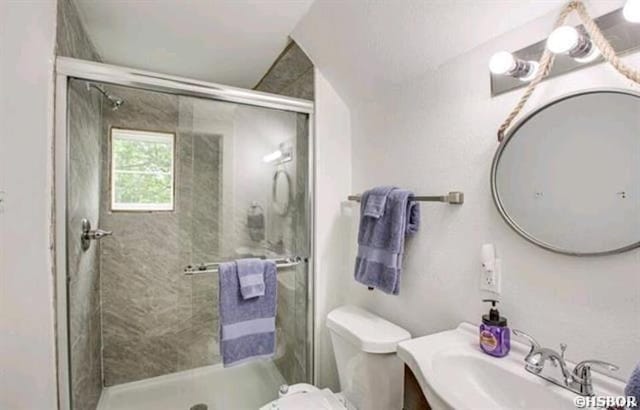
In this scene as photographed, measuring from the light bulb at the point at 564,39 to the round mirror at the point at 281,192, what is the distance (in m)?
1.36

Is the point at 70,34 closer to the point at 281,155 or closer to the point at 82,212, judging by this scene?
the point at 82,212

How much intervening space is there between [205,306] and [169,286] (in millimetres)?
546

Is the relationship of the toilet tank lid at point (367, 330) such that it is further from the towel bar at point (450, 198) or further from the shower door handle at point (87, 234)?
the shower door handle at point (87, 234)

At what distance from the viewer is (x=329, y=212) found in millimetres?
1883

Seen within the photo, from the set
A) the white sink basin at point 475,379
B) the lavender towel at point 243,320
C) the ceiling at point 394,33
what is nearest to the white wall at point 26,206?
the lavender towel at point 243,320

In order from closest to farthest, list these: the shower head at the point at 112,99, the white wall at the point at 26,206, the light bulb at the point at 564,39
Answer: the light bulb at the point at 564,39, the white wall at the point at 26,206, the shower head at the point at 112,99

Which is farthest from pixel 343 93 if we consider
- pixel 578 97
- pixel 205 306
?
pixel 205 306

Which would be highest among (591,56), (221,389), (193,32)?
Result: (193,32)

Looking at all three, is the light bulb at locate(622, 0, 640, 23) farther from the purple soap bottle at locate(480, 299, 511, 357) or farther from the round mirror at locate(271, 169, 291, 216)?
the round mirror at locate(271, 169, 291, 216)

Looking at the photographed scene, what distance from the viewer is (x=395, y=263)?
1374 millimetres

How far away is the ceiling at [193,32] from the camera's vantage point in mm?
1515

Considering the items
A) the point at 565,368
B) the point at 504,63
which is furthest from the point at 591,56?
the point at 565,368

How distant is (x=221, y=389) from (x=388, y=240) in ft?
4.64

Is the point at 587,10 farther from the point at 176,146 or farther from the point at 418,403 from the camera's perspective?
the point at 176,146
